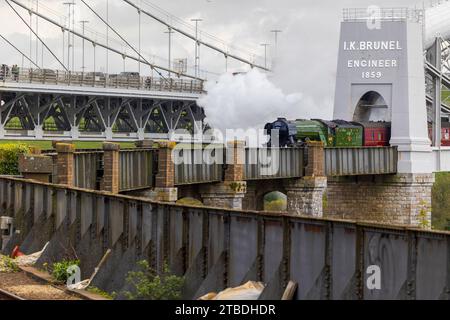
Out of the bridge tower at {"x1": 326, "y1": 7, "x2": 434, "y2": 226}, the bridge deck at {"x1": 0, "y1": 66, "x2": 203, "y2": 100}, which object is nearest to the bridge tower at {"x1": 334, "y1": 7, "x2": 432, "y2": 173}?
the bridge tower at {"x1": 326, "y1": 7, "x2": 434, "y2": 226}

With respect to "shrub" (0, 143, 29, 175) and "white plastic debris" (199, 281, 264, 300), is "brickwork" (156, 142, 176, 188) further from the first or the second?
"white plastic debris" (199, 281, 264, 300)

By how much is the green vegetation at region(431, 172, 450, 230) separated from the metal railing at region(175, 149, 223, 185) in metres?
38.2

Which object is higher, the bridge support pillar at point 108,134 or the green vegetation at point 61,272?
the bridge support pillar at point 108,134

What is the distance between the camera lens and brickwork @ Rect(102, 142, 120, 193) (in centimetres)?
4212

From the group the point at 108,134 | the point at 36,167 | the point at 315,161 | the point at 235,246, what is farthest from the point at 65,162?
the point at 108,134

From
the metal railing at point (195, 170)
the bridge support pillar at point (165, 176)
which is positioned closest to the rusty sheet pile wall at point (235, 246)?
the bridge support pillar at point (165, 176)

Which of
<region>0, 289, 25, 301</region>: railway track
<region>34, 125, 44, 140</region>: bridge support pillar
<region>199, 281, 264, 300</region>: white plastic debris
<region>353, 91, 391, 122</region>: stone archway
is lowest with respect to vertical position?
<region>0, 289, 25, 301</region>: railway track

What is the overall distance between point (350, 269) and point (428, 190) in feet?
194

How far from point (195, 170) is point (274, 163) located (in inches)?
336

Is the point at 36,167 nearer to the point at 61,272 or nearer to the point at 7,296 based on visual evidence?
the point at 61,272

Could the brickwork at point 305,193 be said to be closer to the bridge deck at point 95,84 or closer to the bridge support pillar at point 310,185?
the bridge support pillar at point 310,185

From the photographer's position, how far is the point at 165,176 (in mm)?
48156

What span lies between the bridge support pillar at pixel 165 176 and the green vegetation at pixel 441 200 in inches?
1766

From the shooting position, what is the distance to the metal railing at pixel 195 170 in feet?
166
